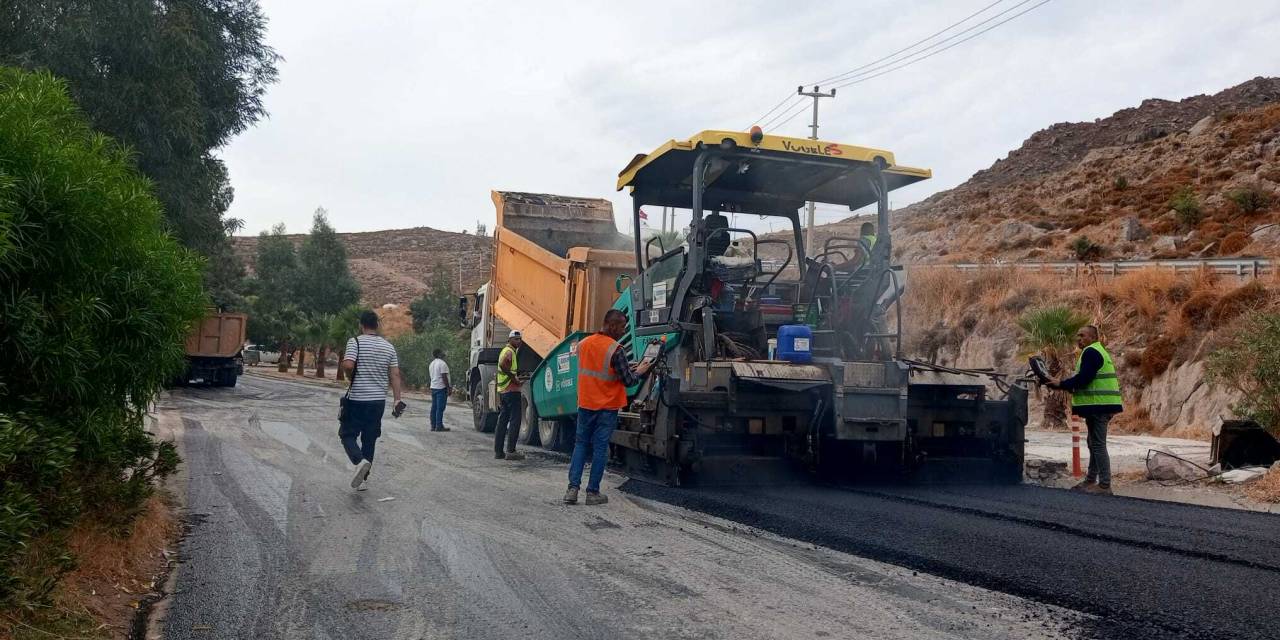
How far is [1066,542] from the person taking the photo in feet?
18.3

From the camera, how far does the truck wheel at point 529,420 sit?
1195 centimetres

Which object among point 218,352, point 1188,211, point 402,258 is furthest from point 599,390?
point 402,258

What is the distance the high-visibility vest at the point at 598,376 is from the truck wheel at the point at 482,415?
6.96m

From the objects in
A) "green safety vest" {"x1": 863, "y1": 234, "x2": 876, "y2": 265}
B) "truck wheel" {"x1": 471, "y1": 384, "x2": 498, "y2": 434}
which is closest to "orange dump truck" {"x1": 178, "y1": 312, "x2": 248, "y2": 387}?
"truck wheel" {"x1": 471, "y1": 384, "x2": 498, "y2": 434}

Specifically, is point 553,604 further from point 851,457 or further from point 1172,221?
point 1172,221

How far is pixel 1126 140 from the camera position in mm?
60531

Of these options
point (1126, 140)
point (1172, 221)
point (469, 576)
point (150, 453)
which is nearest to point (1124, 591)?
point (469, 576)

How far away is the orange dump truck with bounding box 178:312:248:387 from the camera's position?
26.8 metres

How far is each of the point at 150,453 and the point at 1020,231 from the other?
38725 millimetres

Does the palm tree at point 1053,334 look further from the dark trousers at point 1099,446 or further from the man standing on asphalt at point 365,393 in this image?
the man standing on asphalt at point 365,393

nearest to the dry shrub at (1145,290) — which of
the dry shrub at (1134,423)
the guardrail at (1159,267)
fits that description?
the guardrail at (1159,267)

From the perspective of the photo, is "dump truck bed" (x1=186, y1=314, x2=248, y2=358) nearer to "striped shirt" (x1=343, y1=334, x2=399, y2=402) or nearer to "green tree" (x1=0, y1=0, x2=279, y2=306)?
"green tree" (x1=0, y1=0, x2=279, y2=306)

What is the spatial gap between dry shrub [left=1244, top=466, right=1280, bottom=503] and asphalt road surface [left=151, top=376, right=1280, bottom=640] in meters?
0.81

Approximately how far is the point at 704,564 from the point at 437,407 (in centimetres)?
1051
